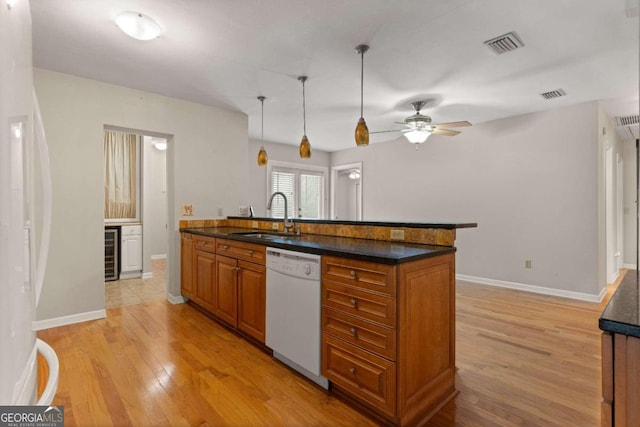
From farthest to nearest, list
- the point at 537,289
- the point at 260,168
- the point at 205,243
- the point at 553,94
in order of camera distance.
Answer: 1. the point at 260,168
2. the point at 537,289
3. the point at 553,94
4. the point at 205,243

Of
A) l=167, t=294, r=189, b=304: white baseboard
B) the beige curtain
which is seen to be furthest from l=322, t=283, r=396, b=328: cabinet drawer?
the beige curtain

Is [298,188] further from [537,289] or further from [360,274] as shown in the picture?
[360,274]

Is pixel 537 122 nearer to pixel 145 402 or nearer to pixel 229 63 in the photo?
pixel 229 63

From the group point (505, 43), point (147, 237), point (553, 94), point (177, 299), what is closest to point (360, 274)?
point (505, 43)

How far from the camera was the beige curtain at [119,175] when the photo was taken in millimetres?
5188

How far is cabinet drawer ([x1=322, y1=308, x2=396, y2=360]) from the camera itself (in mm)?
1563

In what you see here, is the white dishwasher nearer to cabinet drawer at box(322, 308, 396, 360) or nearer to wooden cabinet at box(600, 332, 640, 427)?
cabinet drawer at box(322, 308, 396, 360)

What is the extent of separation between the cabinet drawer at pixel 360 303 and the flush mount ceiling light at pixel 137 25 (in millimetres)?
2161

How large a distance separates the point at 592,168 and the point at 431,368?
11.6 feet

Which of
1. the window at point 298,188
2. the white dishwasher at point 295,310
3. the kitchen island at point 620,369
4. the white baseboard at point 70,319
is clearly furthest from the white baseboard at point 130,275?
the kitchen island at point 620,369

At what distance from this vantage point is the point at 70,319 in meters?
3.06

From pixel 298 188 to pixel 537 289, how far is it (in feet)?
15.1

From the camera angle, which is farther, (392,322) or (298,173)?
(298,173)

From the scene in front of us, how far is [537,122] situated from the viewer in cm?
412
